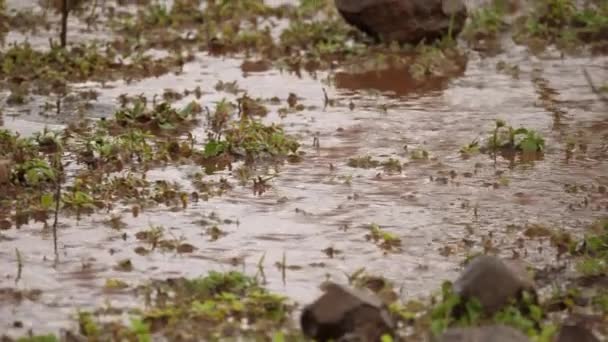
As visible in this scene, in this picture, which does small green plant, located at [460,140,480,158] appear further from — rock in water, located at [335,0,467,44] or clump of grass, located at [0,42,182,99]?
clump of grass, located at [0,42,182,99]

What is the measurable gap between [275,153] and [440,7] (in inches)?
129

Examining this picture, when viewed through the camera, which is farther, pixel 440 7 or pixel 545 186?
pixel 440 7

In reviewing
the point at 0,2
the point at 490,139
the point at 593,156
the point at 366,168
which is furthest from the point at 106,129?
the point at 0,2

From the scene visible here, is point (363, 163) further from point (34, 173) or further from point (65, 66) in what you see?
point (65, 66)

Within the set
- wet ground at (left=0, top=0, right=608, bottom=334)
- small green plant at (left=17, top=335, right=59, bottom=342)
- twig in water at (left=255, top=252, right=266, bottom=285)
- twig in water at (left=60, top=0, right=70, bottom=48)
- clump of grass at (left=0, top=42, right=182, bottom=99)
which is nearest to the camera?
small green plant at (left=17, top=335, right=59, bottom=342)

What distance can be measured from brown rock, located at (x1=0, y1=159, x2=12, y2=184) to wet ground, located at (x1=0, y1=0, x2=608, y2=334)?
63 centimetres

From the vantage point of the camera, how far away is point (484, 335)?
14.6 ft

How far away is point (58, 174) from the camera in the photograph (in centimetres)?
710

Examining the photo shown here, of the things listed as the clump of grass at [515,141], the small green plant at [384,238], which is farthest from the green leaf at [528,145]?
the small green plant at [384,238]

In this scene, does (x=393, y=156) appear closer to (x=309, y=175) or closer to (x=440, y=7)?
(x=309, y=175)

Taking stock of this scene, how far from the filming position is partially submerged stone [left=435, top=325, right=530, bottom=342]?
14.6ft

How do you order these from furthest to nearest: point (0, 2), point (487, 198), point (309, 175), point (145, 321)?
point (0, 2), point (309, 175), point (487, 198), point (145, 321)

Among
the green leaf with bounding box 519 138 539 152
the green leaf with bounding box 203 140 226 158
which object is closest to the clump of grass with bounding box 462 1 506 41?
the green leaf with bounding box 519 138 539 152

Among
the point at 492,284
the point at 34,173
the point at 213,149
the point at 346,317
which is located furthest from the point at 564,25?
the point at 346,317
